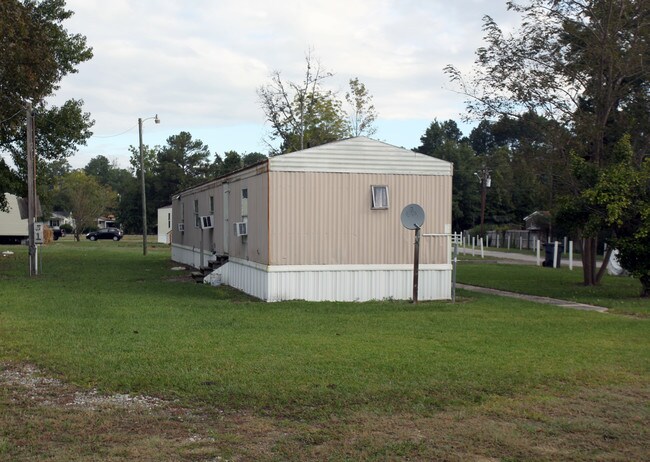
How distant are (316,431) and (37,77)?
69.7 feet

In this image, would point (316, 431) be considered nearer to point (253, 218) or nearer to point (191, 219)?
point (253, 218)

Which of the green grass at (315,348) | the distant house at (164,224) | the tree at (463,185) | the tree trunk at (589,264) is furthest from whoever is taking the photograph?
the tree at (463,185)

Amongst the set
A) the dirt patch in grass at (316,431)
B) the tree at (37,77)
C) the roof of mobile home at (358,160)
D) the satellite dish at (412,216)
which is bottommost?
the dirt patch in grass at (316,431)

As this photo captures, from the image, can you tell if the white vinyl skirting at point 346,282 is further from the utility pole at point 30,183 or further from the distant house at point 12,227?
the distant house at point 12,227

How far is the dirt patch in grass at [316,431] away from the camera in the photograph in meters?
5.39

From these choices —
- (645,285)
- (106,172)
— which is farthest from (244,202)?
(106,172)

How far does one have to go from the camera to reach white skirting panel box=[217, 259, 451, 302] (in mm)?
15469

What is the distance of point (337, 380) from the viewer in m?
7.54

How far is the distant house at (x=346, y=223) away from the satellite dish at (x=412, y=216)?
137 centimetres

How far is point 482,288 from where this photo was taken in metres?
19.9

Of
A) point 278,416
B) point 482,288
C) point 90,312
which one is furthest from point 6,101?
point 278,416

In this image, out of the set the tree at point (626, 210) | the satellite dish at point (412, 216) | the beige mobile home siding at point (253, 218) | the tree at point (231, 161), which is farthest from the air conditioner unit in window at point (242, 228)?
the tree at point (231, 161)

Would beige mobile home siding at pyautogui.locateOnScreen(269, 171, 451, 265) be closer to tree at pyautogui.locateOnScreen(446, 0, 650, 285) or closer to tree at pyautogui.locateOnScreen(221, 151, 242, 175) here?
tree at pyautogui.locateOnScreen(446, 0, 650, 285)

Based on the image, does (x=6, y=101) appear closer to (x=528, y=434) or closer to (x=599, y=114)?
Result: (x=599, y=114)
